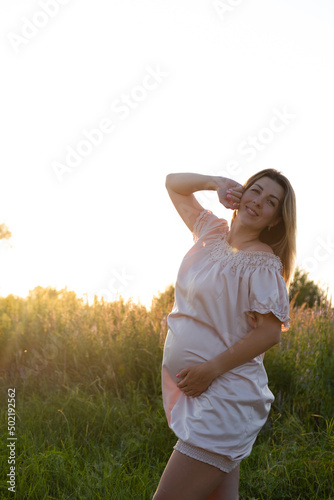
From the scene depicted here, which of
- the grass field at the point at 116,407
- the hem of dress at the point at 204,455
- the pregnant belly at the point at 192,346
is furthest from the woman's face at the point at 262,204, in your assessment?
Answer: the grass field at the point at 116,407

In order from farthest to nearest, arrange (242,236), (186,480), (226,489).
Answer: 1. (242,236)
2. (226,489)
3. (186,480)

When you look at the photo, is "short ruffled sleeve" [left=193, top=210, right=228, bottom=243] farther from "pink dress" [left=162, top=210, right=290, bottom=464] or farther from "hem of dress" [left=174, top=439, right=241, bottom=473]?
"hem of dress" [left=174, top=439, right=241, bottom=473]

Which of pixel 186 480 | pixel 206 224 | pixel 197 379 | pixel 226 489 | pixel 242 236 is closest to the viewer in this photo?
pixel 186 480

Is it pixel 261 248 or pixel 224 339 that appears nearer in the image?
pixel 224 339

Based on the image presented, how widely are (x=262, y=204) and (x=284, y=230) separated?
0.66ft

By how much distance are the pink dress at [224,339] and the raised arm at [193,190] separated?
295mm

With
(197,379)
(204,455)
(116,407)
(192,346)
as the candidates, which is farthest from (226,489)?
(116,407)

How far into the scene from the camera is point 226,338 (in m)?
2.39

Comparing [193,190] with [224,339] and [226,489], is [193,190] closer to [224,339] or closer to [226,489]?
[224,339]

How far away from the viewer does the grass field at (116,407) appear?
11.9 ft

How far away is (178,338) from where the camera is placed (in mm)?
2496

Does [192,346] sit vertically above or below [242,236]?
below

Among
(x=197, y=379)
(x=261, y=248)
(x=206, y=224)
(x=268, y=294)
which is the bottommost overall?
(x=197, y=379)

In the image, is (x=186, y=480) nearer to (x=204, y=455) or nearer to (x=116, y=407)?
(x=204, y=455)
